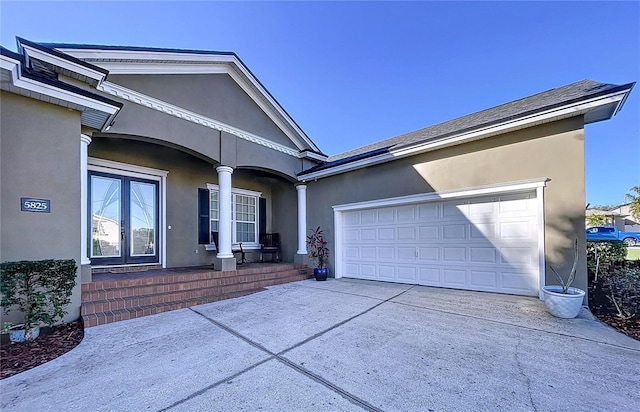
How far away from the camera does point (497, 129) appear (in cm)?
577

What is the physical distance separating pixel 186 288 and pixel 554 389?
6207 millimetres

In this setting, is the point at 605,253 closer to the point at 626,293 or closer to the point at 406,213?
the point at 626,293

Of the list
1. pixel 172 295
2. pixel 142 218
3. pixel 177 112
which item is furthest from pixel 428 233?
pixel 142 218

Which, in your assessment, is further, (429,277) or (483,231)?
(429,277)

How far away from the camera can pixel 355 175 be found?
8414 mm

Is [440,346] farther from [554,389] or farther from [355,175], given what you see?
[355,175]

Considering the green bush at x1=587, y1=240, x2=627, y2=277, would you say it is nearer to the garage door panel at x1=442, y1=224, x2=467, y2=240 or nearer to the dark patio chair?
the garage door panel at x1=442, y1=224, x2=467, y2=240

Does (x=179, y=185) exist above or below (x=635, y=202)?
above

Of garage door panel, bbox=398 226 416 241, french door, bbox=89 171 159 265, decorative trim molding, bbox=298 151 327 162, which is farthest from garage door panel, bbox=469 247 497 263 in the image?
french door, bbox=89 171 159 265

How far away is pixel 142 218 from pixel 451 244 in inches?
326

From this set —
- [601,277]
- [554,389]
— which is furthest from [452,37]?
[554,389]

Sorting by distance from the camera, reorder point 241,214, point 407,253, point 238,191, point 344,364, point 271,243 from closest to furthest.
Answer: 1. point 344,364
2. point 407,253
3. point 238,191
4. point 241,214
5. point 271,243

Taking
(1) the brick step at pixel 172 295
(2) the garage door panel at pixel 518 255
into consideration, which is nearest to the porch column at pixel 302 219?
(1) the brick step at pixel 172 295

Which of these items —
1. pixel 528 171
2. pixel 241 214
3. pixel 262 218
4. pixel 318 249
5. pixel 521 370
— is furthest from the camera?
pixel 262 218
